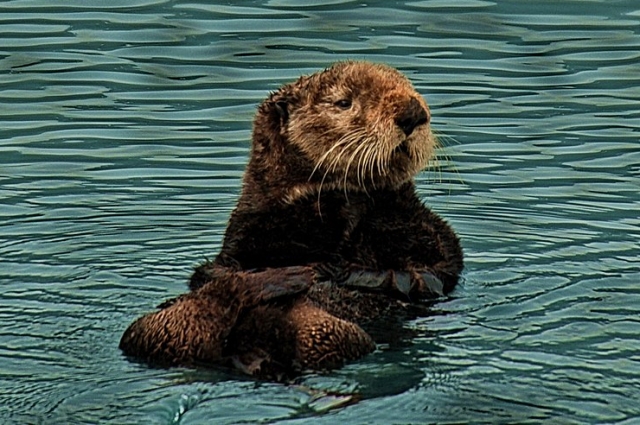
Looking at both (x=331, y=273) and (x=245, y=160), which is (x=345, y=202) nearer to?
(x=331, y=273)

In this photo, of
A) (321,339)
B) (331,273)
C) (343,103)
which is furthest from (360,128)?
(321,339)

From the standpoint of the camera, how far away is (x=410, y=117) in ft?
23.7

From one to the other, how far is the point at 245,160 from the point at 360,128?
2913mm

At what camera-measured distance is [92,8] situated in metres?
13.0

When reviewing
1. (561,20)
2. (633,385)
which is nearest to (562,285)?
(633,385)

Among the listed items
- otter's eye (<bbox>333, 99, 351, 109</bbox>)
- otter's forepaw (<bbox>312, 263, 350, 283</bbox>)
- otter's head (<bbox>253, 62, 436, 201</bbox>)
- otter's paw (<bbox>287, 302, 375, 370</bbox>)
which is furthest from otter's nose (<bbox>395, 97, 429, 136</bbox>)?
otter's paw (<bbox>287, 302, 375, 370</bbox>)

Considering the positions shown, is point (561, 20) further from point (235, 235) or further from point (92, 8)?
point (235, 235)

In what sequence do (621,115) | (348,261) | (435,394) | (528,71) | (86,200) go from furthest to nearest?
1. (528,71)
2. (621,115)
3. (86,200)
4. (348,261)
5. (435,394)

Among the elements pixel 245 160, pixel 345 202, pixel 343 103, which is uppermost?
pixel 343 103

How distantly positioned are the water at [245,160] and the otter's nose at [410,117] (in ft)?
2.47

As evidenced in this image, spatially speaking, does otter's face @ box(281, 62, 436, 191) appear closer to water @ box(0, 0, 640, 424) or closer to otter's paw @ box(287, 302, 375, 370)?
water @ box(0, 0, 640, 424)

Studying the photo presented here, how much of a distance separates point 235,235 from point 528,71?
4977 mm

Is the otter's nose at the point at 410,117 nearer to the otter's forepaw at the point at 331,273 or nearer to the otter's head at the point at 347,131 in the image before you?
the otter's head at the point at 347,131

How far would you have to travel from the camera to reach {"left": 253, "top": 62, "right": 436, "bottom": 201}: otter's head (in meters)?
7.27
